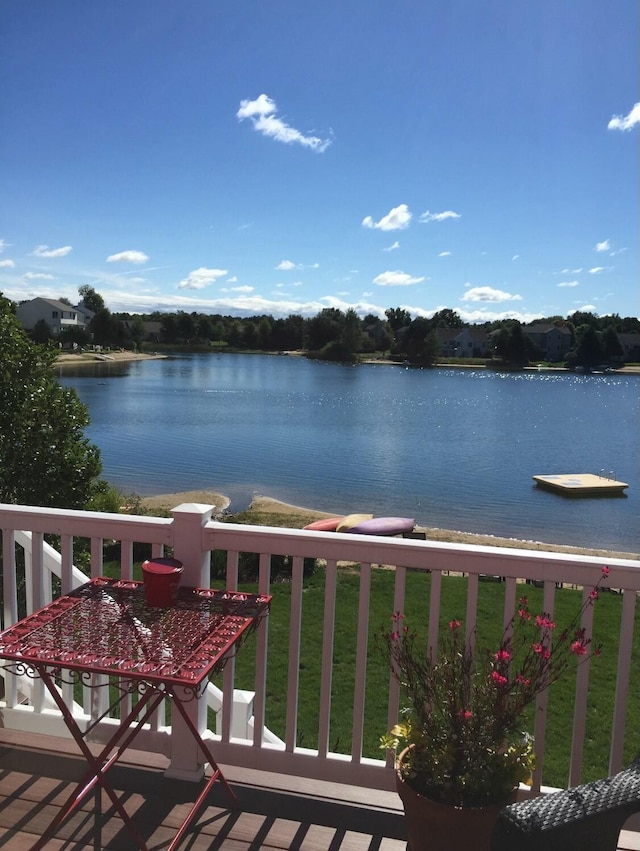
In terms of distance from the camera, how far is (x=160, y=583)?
220 cm

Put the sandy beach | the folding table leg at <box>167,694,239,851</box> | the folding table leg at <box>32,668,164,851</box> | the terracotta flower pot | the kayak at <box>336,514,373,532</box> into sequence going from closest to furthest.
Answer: the terracotta flower pot < the folding table leg at <box>32,668,164,851</box> < the folding table leg at <box>167,694,239,851</box> < the kayak at <box>336,514,373,532</box> < the sandy beach

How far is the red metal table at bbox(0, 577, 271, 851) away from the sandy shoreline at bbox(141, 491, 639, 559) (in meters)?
10.8

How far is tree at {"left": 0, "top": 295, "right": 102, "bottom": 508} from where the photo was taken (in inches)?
214

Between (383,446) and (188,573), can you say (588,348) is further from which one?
(188,573)

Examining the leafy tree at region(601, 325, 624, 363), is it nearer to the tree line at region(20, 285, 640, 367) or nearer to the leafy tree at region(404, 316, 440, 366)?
the tree line at region(20, 285, 640, 367)

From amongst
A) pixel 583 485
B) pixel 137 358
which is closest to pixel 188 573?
pixel 583 485

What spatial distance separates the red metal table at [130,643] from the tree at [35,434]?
3.40 meters

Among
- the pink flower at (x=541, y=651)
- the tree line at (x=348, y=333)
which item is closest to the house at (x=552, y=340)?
the tree line at (x=348, y=333)

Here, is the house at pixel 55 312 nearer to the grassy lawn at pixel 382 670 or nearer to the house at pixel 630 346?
the grassy lawn at pixel 382 670

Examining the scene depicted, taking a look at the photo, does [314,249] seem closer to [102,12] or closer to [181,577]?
[102,12]

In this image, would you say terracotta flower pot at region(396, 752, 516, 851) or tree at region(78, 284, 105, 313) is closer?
terracotta flower pot at region(396, 752, 516, 851)

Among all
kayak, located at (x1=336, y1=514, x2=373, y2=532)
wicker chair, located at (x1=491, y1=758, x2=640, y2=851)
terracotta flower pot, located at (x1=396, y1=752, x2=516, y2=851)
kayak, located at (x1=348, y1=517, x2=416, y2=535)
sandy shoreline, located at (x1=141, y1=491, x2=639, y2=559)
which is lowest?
sandy shoreline, located at (x1=141, y1=491, x2=639, y2=559)

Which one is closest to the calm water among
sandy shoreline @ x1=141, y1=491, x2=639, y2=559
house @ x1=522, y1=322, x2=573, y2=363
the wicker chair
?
sandy shoreline @ x1=141, y1=491, x2=639, y2=559

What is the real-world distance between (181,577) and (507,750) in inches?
45.5
